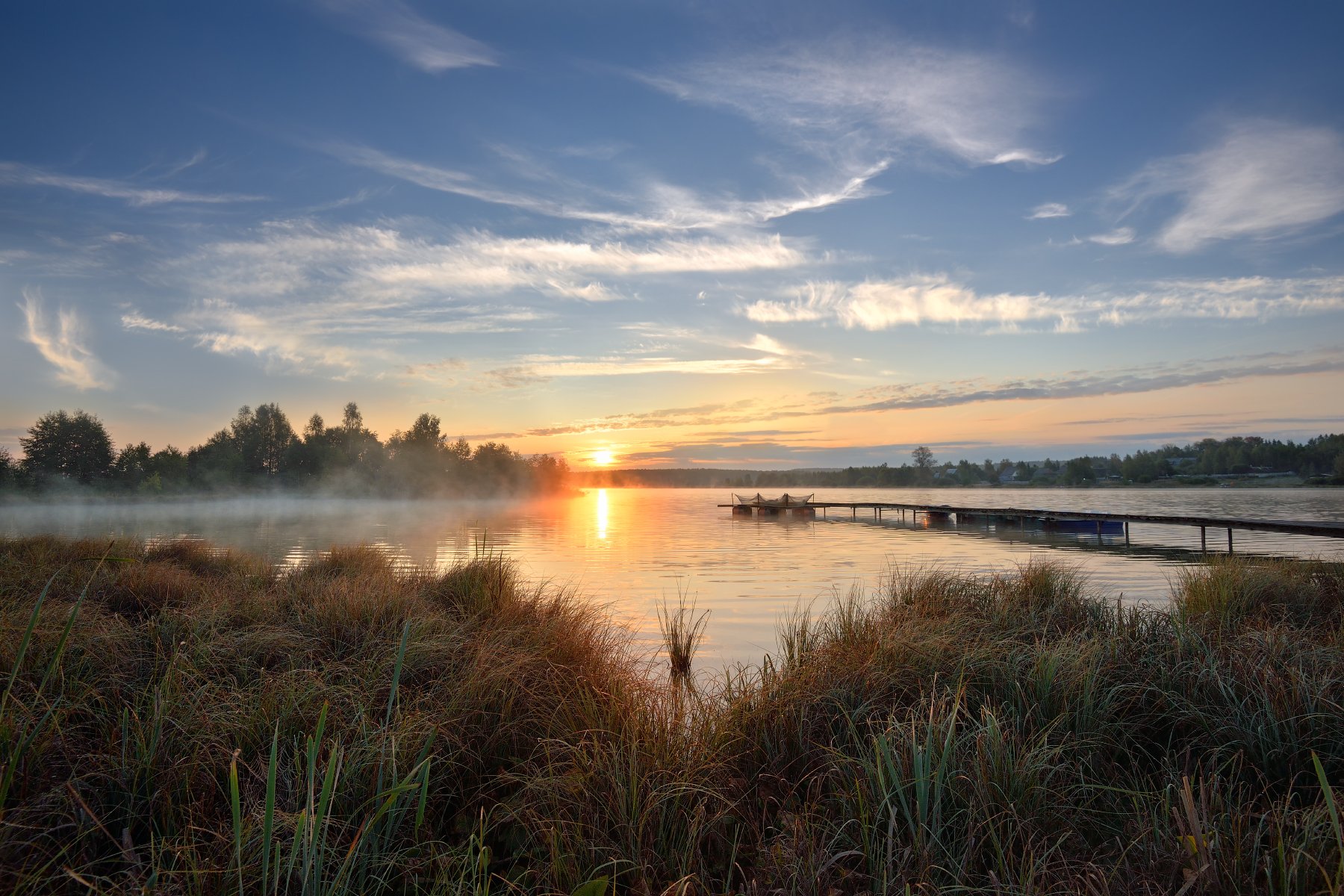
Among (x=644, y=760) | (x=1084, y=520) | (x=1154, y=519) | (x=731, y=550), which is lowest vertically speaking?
(x=731, y=550)

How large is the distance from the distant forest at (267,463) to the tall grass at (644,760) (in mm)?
92873

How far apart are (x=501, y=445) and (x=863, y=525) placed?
11090cm

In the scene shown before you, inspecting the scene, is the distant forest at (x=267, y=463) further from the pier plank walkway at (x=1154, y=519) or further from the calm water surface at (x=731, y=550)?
the pier plank walkway at (x=1154, y=519)

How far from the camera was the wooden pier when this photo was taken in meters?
22.8

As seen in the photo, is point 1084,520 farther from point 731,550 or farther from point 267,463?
point 267,463

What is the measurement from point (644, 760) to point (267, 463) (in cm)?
12082

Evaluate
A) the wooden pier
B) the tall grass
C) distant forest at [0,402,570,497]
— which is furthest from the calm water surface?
distant forest at [0,402,570,497]

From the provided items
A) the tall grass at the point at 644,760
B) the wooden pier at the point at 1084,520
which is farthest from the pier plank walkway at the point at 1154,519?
the tall grass at the point at 644,760

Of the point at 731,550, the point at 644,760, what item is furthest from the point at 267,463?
the point at 644,760

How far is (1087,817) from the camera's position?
391 cm

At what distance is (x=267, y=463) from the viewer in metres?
108

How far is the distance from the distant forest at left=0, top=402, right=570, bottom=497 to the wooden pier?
2961 inches

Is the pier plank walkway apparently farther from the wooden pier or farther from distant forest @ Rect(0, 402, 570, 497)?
distant forest @ Rect(0, 402, 570, 497)

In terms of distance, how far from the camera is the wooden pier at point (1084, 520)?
74.7 ft
